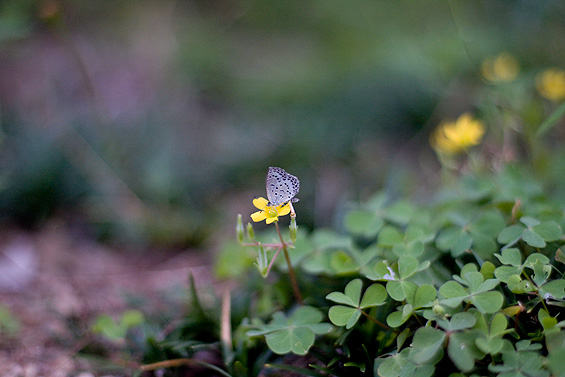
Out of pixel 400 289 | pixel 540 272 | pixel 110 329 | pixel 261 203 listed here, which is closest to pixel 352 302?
pixel 400 289

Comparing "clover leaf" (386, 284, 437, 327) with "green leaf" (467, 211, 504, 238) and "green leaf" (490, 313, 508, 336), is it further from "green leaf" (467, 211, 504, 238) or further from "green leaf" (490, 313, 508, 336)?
"green leaf" (467, 211, 504, 238)

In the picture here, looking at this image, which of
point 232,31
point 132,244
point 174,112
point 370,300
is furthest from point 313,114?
point 370,300

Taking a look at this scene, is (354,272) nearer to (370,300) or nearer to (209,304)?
(370,300)

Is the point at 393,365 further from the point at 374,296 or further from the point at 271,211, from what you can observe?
the point at 271,211

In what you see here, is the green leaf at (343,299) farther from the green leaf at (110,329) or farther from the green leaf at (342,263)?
the green leaf at (110,329)

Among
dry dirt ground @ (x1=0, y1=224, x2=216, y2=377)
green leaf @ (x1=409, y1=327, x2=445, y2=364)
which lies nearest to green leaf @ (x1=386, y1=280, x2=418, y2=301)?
green leaf @ (x1=409, y1=327, x2=445, y2=364)
